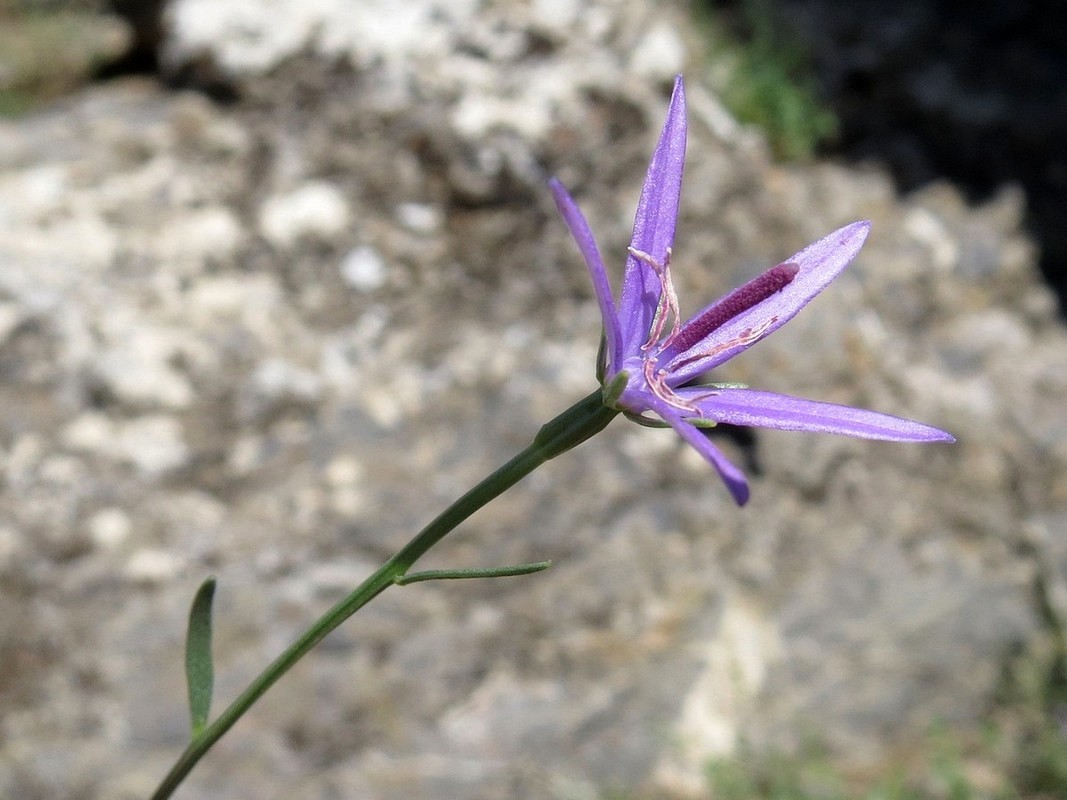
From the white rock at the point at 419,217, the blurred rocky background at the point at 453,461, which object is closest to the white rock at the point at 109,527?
the blurred rocky background at the point at 453,461

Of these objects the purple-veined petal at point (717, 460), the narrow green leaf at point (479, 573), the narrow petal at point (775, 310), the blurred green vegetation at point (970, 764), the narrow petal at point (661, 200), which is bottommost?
the blurred green vegetation at point (970, 764)

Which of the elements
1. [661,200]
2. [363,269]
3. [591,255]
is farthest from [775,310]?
[363,269]

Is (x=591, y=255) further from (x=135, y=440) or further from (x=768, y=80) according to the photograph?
(x=768, y=80)

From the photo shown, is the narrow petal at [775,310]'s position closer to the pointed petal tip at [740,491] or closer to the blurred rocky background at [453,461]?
the pointed petal tip at [740,491]

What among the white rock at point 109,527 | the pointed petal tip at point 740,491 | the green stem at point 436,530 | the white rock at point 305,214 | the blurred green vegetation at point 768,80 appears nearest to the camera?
the pointed petal tip at point 740,491

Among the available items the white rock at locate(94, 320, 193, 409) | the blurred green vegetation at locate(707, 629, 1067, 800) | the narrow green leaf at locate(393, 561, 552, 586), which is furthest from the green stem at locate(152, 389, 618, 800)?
the blurred green vegetation at locate(707, 629, 1067, 800)

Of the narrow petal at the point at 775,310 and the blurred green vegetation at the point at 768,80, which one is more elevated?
the narrow petal at the point at 775,310
